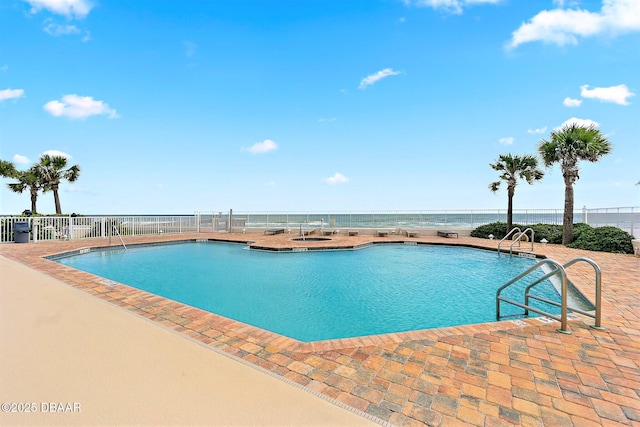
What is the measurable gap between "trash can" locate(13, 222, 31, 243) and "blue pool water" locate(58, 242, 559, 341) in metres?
3.41

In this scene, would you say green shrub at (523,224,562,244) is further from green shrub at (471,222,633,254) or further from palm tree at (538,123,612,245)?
palm tree at (538,123,612,245)

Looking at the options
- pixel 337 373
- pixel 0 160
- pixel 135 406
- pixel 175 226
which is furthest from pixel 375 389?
pixel 0 160

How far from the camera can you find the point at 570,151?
33.7ft

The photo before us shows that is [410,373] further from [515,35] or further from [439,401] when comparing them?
[515,35]

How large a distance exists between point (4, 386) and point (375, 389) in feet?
8.60

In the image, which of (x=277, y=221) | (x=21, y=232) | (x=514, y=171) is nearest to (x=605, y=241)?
Result: (x=514, y=171)

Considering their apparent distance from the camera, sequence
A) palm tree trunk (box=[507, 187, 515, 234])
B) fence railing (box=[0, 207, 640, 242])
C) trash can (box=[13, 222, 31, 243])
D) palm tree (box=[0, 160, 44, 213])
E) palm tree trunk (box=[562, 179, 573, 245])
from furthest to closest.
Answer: palm tree (box=[0, 160, 44, 213]) < palm tree trunk (box=[507, 187, 515, 234]) < fence railing (box=[0, 207, 640, 242]) < palm tree trunk (box=[562, 179, 573, 245]) < trash can (box=[13, 222, 31, 243])

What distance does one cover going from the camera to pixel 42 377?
2.12m

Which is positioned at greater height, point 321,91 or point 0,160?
point 321,91

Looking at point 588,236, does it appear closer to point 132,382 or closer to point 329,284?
point 329,284

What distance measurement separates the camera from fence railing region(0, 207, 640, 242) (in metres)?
11.3

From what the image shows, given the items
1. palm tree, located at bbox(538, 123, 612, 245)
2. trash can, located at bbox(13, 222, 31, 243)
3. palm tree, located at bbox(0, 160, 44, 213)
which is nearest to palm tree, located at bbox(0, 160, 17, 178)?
palm tree, located at bbox(0, 160, 44, 213)

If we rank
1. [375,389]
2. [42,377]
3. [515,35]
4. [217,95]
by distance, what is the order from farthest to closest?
[217,95], [515,35], [42,377], [375,389]

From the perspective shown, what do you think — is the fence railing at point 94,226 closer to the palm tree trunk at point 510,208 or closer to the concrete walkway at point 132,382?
the concrete walkway at point 132,382
